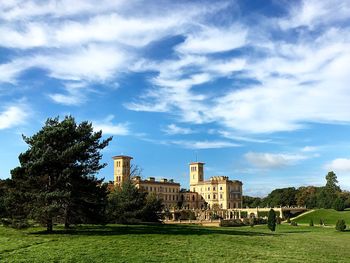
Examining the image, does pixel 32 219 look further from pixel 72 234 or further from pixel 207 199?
pixel 207 199

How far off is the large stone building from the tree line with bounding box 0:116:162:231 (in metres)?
93.6

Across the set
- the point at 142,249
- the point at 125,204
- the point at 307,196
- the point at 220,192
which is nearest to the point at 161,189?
the point at 220,192

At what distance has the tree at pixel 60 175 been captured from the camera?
3070cm

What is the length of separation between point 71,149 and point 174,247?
1031 centimetres

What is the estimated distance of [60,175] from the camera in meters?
31.5

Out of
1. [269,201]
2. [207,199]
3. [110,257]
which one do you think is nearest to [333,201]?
[269,201]

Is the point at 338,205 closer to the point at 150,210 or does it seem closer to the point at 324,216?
the point at 324,216

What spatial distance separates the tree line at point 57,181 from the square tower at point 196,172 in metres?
110

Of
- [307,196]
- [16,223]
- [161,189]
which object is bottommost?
[16,223]

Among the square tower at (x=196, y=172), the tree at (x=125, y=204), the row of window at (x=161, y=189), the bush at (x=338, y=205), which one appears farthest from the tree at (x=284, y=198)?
the tree at (x=125, y=204)

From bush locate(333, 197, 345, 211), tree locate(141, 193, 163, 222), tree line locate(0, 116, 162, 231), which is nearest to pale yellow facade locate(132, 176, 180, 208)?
bush locate(333, 197, 345, 211)

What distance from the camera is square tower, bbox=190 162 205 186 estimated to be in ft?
473

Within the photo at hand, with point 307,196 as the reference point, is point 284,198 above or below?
below

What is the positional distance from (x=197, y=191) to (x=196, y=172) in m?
6.07
